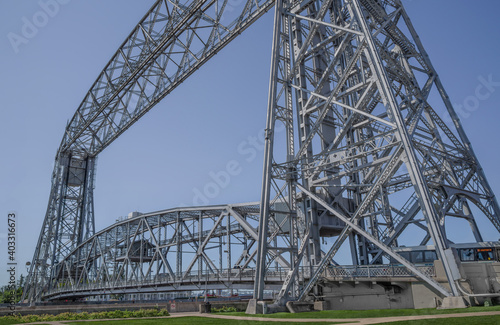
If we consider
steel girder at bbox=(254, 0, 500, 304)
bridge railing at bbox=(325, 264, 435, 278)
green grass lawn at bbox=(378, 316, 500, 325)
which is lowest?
green grass lawn at bbox=(378, 316, 500, 325)

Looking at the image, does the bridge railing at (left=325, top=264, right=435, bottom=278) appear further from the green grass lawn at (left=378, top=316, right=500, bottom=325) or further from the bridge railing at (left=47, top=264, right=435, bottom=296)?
the green grass lawn at (left=378, top=316, right=500, bottom=325)

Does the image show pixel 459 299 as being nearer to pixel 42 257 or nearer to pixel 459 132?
pixel 459 132

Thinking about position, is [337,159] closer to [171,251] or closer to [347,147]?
[347,147]

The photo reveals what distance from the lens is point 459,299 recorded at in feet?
43.2

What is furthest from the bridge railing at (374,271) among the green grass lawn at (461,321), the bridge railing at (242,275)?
the green grass lawn at (461,321)

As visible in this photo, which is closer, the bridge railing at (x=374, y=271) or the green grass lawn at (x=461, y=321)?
the green grass lawn at (x=461, y=321)

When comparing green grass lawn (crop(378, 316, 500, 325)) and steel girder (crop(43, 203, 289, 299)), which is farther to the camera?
steel girder (crop(43, 203, 289, 299))

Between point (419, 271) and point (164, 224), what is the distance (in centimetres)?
3167

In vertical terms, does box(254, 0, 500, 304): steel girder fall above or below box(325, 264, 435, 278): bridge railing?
above

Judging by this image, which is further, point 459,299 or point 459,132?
point 459,132

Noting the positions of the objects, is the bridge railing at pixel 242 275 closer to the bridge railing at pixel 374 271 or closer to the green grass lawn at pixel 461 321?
the bridge railing at pixel 374 271

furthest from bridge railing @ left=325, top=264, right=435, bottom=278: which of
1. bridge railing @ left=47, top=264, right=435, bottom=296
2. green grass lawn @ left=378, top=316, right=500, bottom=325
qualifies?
green grass lawn @ left=378, top=316, right=500, bottom=325

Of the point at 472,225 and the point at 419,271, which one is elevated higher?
the point at 472,225

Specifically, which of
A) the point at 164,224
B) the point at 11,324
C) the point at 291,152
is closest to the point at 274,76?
the point at 291,152
